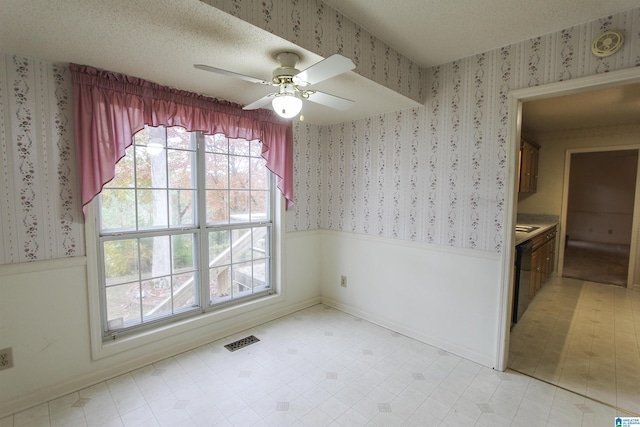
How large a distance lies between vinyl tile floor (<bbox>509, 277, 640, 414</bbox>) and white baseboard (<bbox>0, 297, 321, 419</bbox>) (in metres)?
2.51

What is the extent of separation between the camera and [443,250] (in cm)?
269

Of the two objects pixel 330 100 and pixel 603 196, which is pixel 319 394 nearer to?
pixel 330 100

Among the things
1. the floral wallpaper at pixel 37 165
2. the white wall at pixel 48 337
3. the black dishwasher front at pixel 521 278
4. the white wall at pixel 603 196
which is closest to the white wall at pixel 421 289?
the black dishwasher front at pixel 521 278

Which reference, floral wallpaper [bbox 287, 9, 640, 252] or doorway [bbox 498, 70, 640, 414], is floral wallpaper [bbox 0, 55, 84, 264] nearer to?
floral wallpaper [bbox 287, 9, 640, 252]

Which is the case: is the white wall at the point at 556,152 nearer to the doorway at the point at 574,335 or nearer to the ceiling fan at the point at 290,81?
the doorway at the point at 574,335

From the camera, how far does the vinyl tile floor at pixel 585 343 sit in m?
2.19

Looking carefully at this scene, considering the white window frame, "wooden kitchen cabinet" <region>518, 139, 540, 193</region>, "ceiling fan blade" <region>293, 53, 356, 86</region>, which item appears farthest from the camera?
"wooden kitchen cabinet" <region>518, 139, 540, 193</region>

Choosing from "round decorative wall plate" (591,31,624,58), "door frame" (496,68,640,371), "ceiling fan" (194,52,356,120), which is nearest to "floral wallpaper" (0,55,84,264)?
"ceiling fan" (194,52,356,120)

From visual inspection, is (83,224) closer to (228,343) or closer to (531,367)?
(228,343)

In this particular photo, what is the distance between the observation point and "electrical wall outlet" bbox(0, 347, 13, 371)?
6.08 feet

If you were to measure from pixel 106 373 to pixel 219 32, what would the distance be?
2.52m

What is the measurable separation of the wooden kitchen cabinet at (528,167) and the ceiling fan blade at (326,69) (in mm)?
3458

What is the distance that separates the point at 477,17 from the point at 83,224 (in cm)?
303

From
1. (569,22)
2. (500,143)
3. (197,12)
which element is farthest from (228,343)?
(569,22)
